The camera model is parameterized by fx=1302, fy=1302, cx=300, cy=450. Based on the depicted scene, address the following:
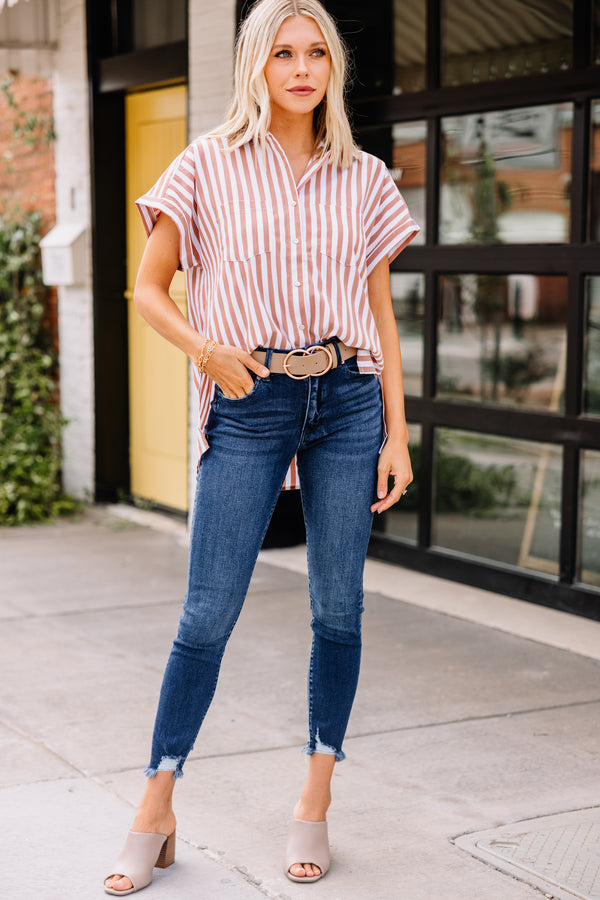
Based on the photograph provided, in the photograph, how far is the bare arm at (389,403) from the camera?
115 inches

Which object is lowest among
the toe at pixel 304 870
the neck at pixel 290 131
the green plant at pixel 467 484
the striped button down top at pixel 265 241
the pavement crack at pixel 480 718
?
the pavement crack at pixel 480 718

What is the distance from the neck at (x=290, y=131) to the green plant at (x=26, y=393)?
4.67 meters

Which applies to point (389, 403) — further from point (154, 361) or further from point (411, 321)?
point (154, 361)

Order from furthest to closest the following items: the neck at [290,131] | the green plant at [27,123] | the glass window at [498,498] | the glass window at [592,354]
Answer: the green plant at [27,123], the glass window at [498,498], the glass window at [592,354], the neck at [290,131]

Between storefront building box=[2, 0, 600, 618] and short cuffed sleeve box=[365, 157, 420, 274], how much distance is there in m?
2.20

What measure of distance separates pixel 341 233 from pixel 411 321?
3.24 metres

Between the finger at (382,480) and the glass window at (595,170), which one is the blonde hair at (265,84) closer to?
the finger at (382,480)

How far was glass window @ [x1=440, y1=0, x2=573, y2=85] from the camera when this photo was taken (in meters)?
5.09

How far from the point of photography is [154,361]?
745 cm

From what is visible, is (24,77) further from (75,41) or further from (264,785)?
(264,785)

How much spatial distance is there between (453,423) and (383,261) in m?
2.82

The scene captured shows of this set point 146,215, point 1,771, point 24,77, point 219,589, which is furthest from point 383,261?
point 24,77

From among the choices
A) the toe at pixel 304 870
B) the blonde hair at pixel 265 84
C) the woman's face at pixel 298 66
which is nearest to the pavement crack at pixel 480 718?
the toe at pixel 304 870

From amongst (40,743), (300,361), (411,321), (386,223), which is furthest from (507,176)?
(40,743)
